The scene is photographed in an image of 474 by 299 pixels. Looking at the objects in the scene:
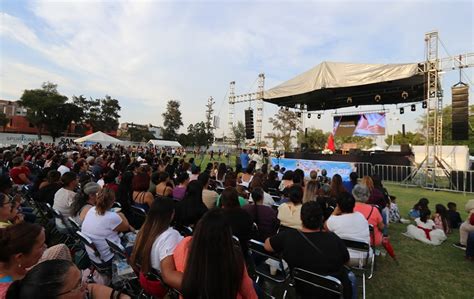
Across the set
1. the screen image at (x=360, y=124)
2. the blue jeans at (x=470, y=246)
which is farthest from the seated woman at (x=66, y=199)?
the screen image at (x=360, y=124)

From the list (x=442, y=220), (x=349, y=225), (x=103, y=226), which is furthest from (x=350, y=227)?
(x=442, y=220)

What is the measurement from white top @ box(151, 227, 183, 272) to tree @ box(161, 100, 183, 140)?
235 feet

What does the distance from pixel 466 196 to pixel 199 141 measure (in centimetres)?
5881

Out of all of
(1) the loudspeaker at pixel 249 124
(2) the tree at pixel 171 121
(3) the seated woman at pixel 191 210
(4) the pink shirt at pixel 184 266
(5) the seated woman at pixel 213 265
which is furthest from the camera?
(2) the tree at pixel 171 121

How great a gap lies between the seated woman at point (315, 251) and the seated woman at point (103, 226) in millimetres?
1911

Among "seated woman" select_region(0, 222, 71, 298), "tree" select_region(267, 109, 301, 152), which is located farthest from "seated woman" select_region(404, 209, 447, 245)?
"tree" select_region(267, 109, 301, 152)

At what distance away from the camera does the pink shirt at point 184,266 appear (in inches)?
70.2

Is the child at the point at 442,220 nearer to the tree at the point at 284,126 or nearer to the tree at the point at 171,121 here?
the tree at the point at 284,126

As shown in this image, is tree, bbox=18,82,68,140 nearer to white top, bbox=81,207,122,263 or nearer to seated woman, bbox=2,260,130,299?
white top, bbox=81,207,122,263

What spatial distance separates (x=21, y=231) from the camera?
1.83 metres

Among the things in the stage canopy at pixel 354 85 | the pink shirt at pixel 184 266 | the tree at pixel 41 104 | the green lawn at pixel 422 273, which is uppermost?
the tree at pixel 41 104

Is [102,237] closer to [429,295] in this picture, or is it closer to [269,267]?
[269,267]

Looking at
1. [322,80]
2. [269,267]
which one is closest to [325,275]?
[269,267]

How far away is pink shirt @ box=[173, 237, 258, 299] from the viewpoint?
1.78m
